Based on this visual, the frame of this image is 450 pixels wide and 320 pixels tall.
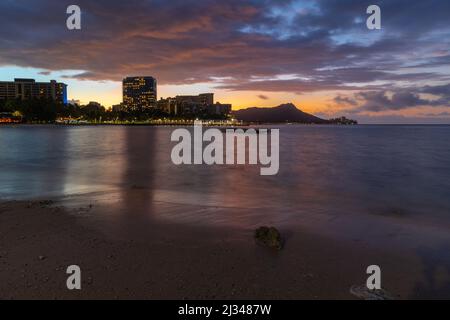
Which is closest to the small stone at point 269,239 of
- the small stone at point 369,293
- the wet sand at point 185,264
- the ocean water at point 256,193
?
the wet sand at point 185,264

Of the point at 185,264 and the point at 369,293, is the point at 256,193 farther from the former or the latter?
the point at 369,293

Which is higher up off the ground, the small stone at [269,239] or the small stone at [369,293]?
the small stone at [269,239]

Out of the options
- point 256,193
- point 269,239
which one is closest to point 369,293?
point 269,239

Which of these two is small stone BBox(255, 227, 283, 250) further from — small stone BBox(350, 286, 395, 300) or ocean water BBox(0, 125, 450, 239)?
small stone BBox(350, 286, 395, 300)

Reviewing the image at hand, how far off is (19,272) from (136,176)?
18263 millimetres

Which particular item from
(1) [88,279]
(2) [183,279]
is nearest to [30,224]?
(1) [88,279]

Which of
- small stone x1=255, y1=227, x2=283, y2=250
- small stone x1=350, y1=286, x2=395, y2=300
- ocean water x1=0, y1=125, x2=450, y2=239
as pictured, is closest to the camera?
small stone x1=350, y1=286, x2=395, y2=300

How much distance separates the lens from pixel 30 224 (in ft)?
35.1

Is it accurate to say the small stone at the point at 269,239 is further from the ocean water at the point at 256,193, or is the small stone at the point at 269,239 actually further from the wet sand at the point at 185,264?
the ocean water at the point at 256,193

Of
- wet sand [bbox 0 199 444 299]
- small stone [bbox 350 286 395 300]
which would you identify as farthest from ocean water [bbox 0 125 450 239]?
small stone [bbox 350 286 395 300]

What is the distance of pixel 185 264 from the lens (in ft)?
26.1

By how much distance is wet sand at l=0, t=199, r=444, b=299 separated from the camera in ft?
22.2

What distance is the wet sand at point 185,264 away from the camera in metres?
6.78
